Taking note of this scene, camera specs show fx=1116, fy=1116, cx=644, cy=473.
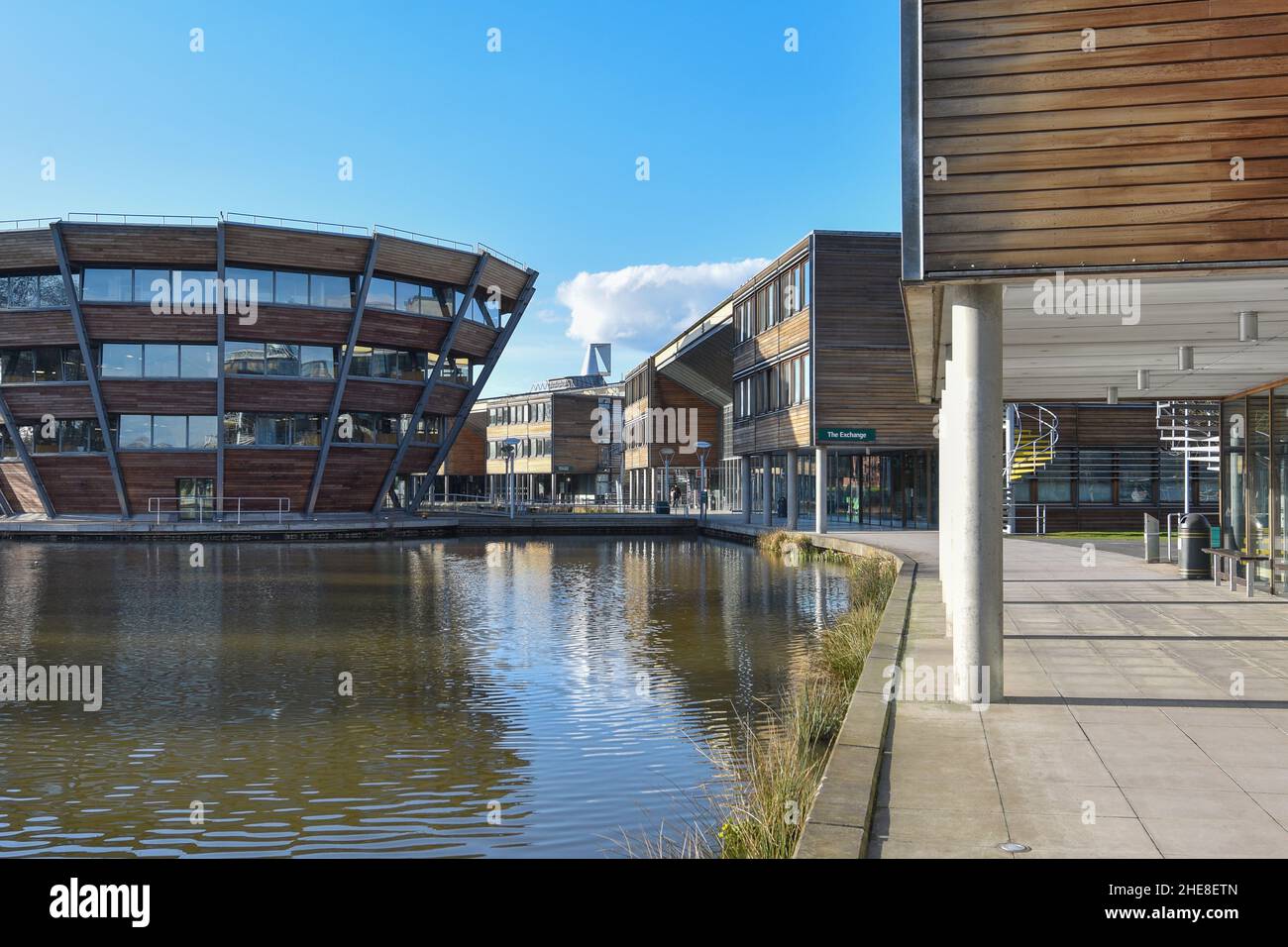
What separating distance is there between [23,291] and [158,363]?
559cm

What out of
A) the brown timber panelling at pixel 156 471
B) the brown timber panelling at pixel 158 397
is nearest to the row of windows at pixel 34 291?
the brown timber panelling at pixel 158 397

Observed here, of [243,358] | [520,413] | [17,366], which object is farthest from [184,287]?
[520,413]

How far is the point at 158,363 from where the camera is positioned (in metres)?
42.7

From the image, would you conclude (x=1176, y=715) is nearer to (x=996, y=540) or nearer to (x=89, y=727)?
(x=996, y=540)

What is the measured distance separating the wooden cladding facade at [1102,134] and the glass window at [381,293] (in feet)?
127

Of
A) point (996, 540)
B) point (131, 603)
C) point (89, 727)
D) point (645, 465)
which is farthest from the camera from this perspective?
point (645, 465)

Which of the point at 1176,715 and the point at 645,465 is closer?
the point at 1176,715

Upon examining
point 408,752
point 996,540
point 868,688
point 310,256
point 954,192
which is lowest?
point 408,752
